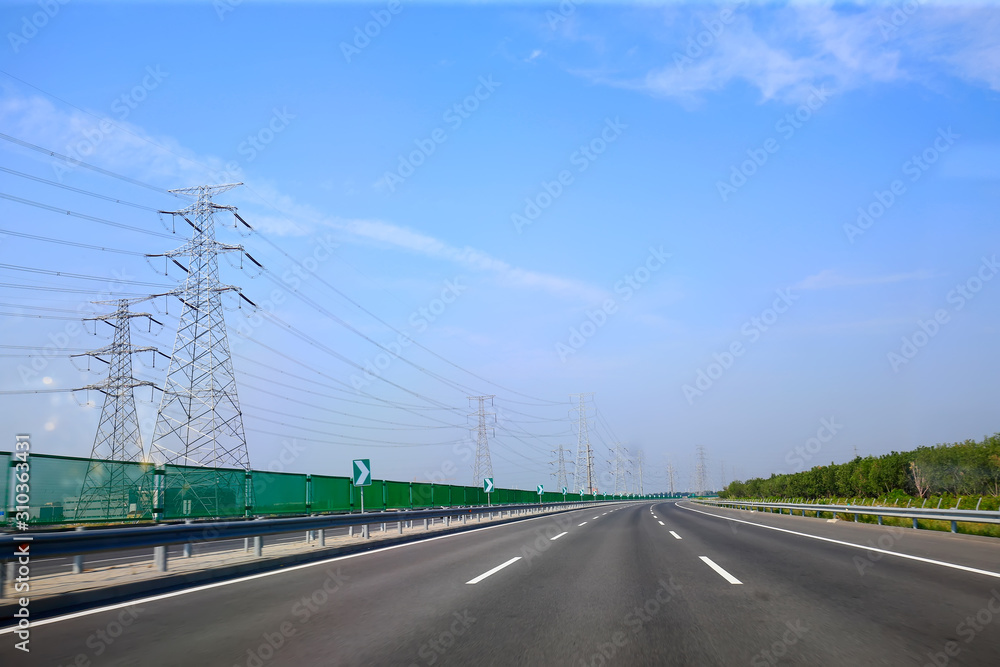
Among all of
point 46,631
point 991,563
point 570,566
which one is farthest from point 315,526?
point 991,563

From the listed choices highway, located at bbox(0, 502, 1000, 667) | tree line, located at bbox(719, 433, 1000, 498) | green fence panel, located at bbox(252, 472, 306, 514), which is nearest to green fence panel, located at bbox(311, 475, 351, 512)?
green fence panel, located at bbox(252, 472, 306, 514)

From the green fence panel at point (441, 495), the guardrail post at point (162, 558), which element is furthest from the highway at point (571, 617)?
the green fence panel at point (441, 495)

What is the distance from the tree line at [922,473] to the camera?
36.0 m

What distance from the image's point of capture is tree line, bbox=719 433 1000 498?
36031 millimetres

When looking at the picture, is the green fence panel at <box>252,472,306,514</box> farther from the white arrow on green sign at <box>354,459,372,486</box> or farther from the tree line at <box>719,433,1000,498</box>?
the tree line at <box>719,433,1000,498</box>

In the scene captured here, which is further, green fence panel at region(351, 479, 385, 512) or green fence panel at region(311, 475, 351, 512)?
green fence panel at region(351, 479, 385, 512)

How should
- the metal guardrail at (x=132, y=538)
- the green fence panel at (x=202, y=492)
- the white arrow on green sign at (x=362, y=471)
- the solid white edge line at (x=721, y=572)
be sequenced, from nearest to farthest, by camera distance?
1. the metal guardrail at (x=132, y=538)
2. the solid white edge line at (x=721, y=572)
3. the green fence panel at (x=202, y=492)
4. the white arrow on green sign at (x=362, y=471)

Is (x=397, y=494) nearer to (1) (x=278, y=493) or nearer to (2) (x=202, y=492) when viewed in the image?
(1) (x=278, y=493)

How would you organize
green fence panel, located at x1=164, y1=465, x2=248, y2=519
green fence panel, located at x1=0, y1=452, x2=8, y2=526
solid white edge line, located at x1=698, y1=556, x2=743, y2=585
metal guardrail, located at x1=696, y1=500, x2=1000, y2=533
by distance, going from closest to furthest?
solid white edge line, located at x1=698, y1=556, x2=743, y2=585, green fence panel, located at x1=0, y1=452, x2=8, y2=526, green fence panel, located at x1=164, y1=465, x2=248, y2=519, metal guardrail, located at x1=696, y1=500, x2=1000, y2=533

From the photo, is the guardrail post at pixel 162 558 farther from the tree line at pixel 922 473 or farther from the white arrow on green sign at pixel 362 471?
the tree line at pixel 922 473

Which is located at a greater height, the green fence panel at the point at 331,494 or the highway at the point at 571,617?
the green fence panel at the point at 331,494

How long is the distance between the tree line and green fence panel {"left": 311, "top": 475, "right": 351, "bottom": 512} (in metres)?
31.5

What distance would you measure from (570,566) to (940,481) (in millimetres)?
36918

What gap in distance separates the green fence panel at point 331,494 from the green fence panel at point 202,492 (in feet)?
12.0
